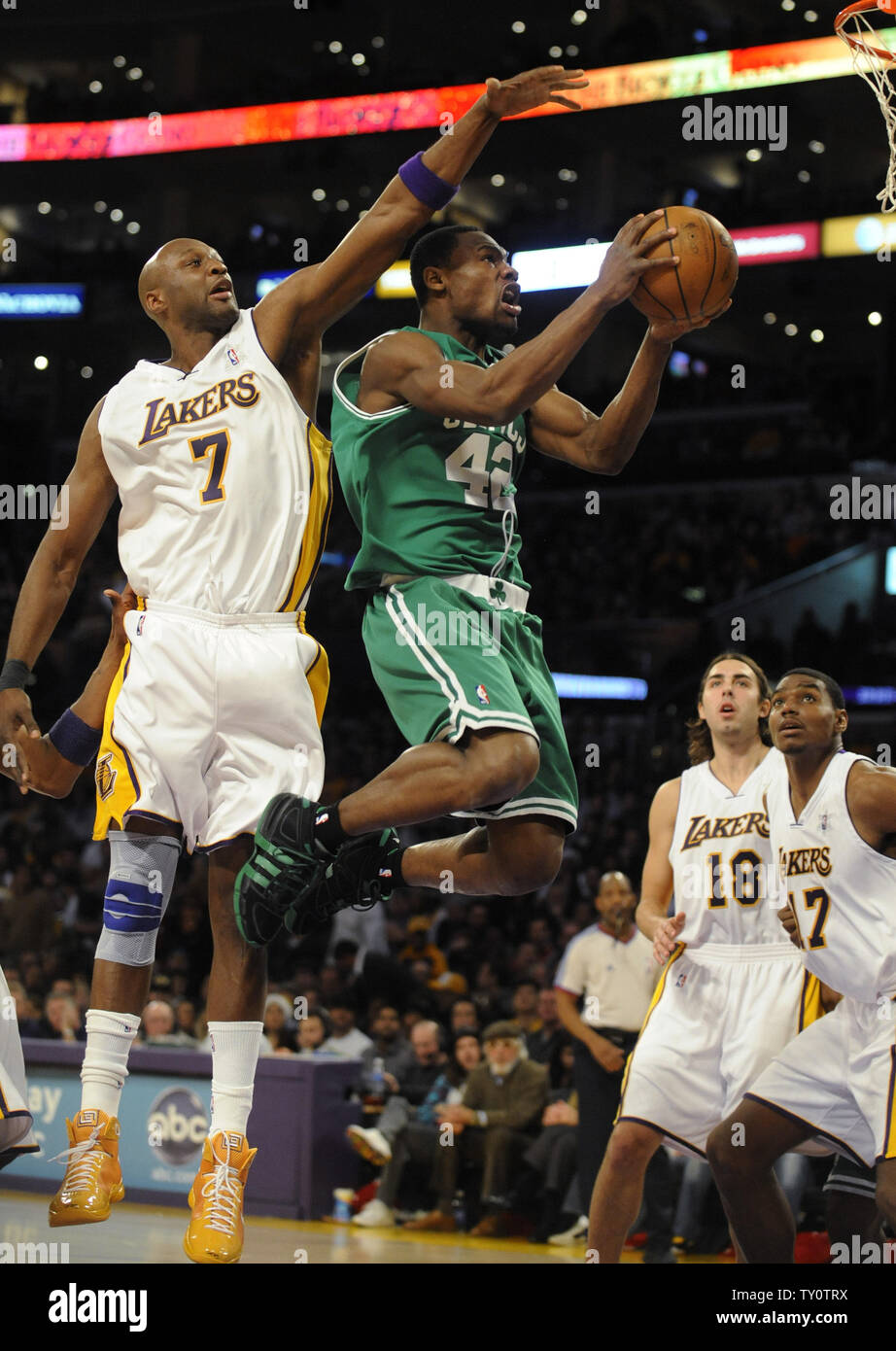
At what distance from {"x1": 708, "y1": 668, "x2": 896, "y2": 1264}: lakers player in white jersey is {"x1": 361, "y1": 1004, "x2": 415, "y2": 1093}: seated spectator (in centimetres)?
409

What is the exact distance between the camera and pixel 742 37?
747 inches

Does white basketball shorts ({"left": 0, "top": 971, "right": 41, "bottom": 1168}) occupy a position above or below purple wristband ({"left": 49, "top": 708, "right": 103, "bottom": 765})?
below

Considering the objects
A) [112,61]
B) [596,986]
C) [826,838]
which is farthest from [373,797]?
[112,61]

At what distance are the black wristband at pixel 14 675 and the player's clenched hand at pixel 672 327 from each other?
7.01 ft

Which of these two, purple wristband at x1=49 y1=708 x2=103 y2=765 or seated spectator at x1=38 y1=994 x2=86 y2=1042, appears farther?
seated spectator at x1=38 y1=994 x2=86 y2=1042

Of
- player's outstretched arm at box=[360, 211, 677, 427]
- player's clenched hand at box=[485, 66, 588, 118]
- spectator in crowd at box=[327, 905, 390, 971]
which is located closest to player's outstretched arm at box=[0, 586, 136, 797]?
player's outstretched arm at box=[360, 211, 677, 427]

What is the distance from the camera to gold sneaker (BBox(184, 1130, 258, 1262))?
397 centimetres

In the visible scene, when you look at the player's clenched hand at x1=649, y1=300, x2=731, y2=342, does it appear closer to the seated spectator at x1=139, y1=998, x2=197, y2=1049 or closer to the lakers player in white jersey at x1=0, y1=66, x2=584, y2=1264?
the lakers player in white jersey at x1=0, y1=66, x2=584, y2=1264

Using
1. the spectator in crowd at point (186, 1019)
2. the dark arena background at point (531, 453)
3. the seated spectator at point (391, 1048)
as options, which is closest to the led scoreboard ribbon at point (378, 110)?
the dark arena background at point (531, 453)

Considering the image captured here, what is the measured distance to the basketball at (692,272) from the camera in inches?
171

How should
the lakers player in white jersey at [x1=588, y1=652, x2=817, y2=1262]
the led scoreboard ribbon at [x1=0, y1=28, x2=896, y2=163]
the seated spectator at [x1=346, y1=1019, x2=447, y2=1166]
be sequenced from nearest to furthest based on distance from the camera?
the lakers player in white jersey at [x1=588, y1=652, x2=817, y2=1262] < the seated spectator at [x1=346, y1=1019, x2=447, y2=1166] < the led scoreboard ribbon at [x1=0, y1=28, x2=896, y2=163]

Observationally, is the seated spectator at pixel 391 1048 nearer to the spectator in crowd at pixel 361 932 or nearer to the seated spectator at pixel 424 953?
the seated spectator at pixel 424 953

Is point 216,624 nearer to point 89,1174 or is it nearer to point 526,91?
point 89,1174

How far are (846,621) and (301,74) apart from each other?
1357cm
